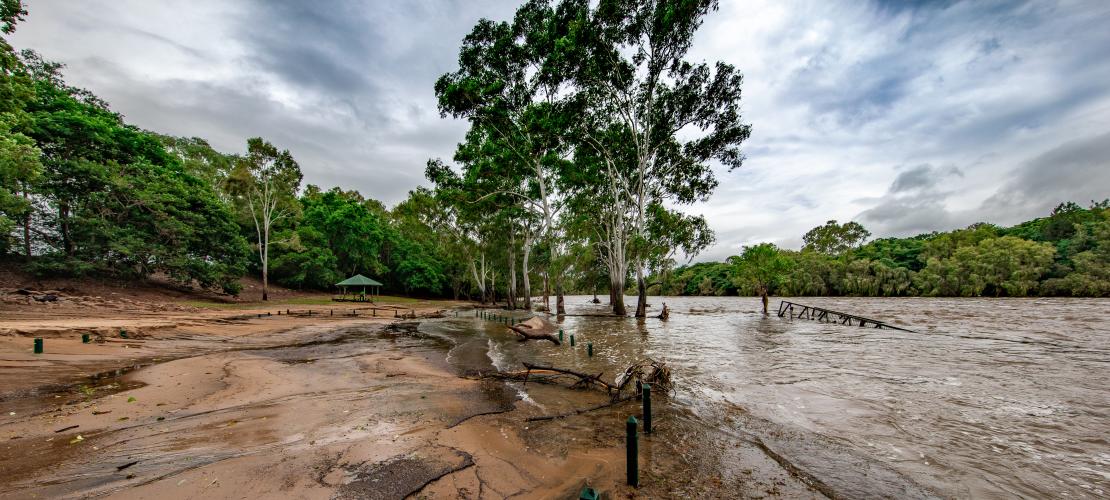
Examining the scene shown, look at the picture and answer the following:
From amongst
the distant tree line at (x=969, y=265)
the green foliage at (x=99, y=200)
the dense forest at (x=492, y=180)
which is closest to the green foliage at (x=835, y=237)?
the distant tree line at (x=969, y=265)

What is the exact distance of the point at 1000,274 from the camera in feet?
149

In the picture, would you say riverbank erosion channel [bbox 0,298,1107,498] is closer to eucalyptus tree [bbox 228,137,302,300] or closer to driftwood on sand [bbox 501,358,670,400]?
driftwood on sand [bbox 501,358,670,400]

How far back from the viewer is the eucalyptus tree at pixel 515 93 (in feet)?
80.3

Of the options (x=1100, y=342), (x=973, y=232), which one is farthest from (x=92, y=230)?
(x=973, y=232)

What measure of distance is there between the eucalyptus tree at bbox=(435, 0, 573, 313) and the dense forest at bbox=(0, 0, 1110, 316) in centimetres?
13

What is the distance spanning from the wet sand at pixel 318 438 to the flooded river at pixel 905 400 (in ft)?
4.59

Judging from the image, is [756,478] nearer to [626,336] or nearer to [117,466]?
[117,466]

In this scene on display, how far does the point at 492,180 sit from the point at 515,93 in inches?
286

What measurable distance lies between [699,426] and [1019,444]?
5.03 metres

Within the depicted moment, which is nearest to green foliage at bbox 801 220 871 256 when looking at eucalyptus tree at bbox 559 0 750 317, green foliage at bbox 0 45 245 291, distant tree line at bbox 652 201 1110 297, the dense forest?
distant tree line at bbox 652 201 1110 297

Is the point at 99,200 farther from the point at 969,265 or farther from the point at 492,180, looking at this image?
the point at 969,265

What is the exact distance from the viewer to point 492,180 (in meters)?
31.0

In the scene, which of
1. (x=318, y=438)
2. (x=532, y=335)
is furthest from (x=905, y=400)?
(x=532, y=335)

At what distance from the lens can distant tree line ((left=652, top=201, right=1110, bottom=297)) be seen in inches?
1542
